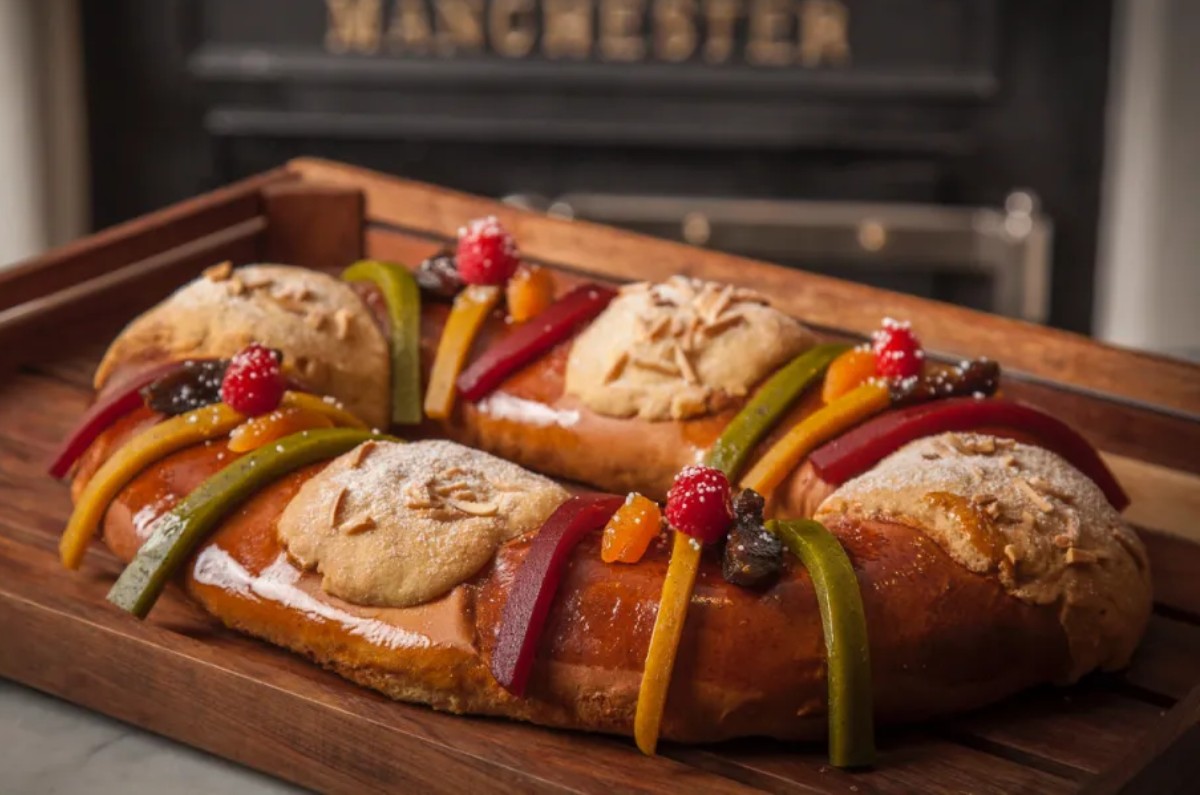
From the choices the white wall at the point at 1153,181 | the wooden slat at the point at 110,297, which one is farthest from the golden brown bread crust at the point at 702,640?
the white wall at the point at 1153,181

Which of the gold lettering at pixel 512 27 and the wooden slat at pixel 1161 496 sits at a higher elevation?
the gold lettering at pixel 512 27

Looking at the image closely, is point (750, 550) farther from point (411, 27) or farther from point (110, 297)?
point (411, 27)

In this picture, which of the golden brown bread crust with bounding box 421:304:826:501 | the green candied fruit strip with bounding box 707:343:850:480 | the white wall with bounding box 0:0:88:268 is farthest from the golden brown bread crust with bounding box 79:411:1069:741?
the white wall with bounding box 0:0:88:268

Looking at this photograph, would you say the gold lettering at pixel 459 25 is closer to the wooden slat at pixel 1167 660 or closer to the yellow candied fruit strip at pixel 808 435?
the yellow candied fruit strip at pixel 808 435

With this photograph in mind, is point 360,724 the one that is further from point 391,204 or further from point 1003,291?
point 1003,291

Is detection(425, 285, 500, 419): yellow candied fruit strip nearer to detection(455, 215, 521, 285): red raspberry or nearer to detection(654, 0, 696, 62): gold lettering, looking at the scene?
detection(455, 215, 521, 285): red raspberry
